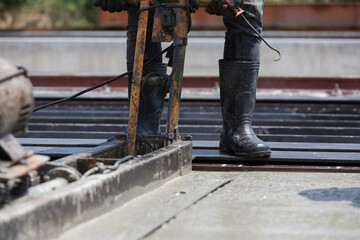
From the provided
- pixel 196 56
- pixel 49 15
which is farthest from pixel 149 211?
pixel 49 15

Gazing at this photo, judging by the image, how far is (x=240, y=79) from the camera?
10.7 feet

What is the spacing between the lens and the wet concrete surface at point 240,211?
6.61 ft

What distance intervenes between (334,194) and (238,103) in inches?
34.0

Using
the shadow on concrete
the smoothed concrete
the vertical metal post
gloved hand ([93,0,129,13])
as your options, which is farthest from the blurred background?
the shadow on concrete

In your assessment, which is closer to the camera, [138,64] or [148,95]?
[138,64]

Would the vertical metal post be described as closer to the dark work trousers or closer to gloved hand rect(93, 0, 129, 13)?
gloved hand rect(93, 0, 129, 13)

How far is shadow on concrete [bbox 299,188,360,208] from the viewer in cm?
250

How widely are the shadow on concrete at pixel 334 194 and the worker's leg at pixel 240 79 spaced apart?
59 cm

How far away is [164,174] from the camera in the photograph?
109 inches

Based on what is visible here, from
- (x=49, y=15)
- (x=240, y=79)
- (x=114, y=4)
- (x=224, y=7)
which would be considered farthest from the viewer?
(x=49, y=15)

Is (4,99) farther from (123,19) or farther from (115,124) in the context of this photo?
(123,19)

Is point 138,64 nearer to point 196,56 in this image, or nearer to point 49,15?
point 196,56

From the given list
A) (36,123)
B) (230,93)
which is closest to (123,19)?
(36,123)

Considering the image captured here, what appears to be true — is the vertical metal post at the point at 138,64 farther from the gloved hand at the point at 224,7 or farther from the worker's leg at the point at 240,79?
the worker's leg at the point at 240,79
